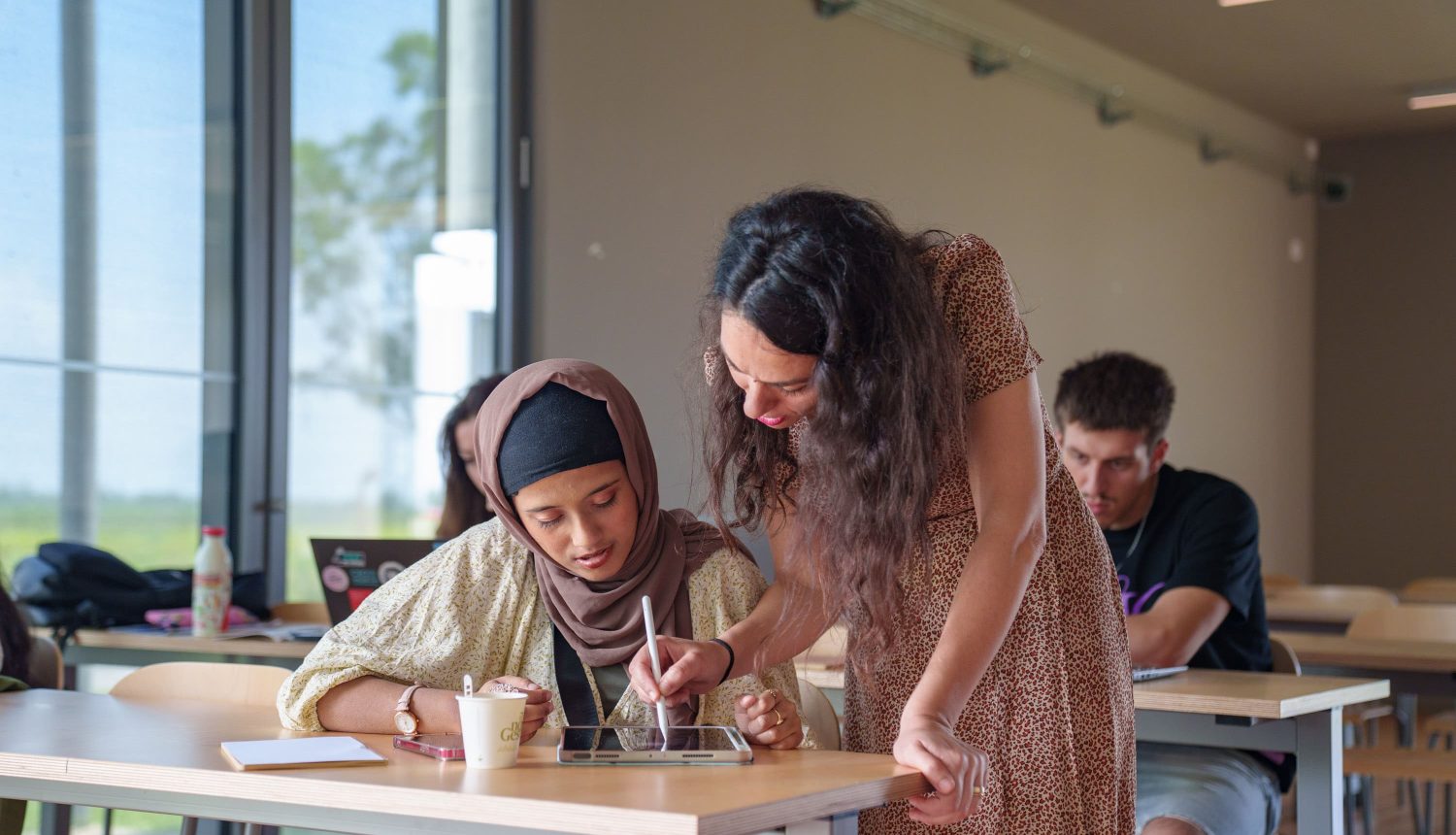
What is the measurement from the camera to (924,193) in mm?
5988

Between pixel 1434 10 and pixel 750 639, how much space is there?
6.11m

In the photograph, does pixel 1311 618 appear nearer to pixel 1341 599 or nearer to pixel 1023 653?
pixel 1341 599

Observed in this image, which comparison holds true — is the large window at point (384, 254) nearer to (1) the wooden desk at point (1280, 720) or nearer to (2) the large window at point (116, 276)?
(2) the large window at point (116, 276)

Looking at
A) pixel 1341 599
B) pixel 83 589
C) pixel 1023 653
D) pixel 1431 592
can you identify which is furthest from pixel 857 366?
pixel 1431 592

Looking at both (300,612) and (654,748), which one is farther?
(300,612)

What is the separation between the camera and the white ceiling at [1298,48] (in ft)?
21.4

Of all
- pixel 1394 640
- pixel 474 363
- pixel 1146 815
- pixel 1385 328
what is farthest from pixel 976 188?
pixel 1146 815

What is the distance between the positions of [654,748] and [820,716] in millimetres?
628

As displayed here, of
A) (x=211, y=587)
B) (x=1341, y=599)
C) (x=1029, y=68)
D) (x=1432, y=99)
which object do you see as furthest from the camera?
(x=1432, y=99)

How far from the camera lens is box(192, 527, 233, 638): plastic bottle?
3.26 meters

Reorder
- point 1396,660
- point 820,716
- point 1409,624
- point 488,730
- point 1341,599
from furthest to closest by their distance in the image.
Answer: point 1341,599 → point 1409,624 → point 1396,660 → point 820,716 → point 488,730

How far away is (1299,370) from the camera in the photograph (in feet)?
29.5

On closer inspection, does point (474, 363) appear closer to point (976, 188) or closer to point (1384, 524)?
point (976, 188)

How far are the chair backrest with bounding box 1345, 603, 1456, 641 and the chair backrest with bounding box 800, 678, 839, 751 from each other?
2337 millimetres
